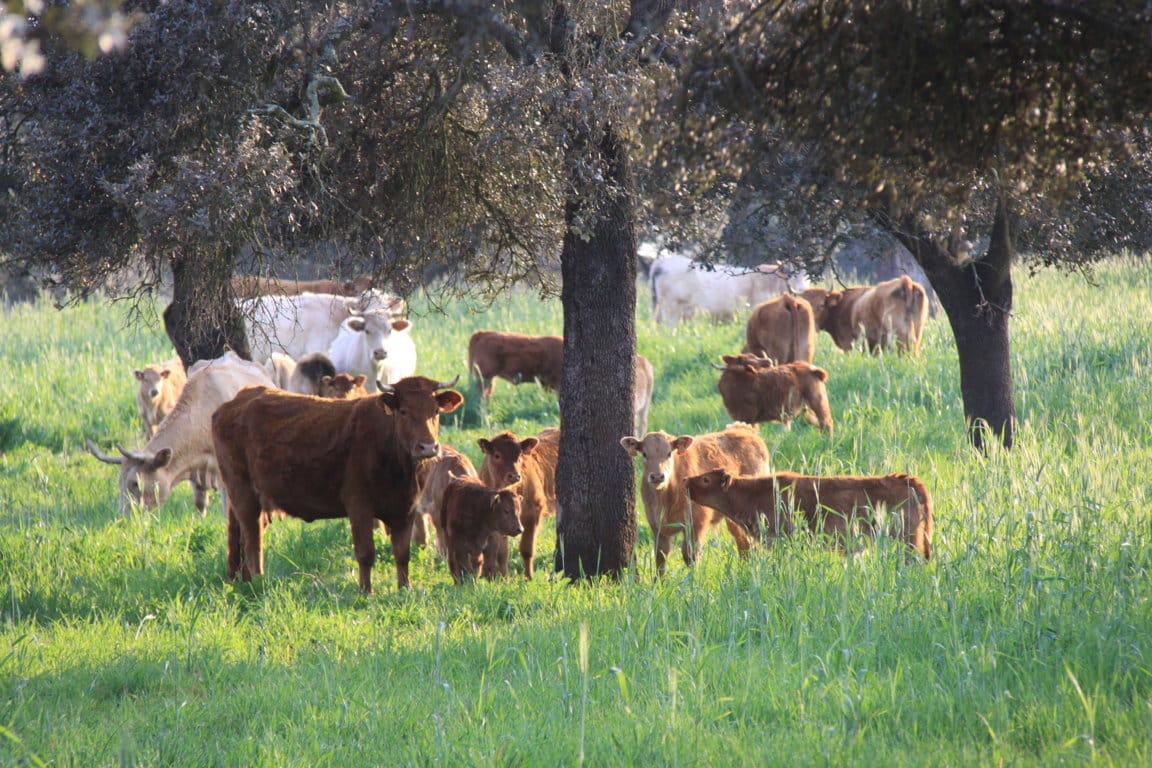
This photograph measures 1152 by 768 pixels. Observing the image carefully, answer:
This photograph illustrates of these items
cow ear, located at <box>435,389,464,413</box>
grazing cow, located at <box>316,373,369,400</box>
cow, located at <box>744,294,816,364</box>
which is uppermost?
cow, located at <box>744,294,816,364</box>

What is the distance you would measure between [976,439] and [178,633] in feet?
26.7

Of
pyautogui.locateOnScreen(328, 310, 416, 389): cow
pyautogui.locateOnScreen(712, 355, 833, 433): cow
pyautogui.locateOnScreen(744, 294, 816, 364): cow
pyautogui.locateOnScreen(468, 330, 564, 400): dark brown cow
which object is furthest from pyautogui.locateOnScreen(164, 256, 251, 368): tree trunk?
pyautogui.locateOnScreen(744, 294, 816, 364): cow

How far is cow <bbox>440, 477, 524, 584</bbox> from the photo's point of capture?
30.0 ft

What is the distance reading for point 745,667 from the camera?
6.14 meters

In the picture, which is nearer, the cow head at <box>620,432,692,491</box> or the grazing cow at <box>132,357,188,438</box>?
the cow head at <box>620,432,692,491</box>

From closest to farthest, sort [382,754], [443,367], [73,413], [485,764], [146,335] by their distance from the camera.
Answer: [485,764], [382,754], [73,413], [443,367], [146,335]

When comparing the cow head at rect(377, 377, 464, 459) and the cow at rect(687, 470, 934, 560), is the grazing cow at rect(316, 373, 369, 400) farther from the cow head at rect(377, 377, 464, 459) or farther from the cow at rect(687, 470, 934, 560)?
the cow at rect(687, 470, 934, 560)

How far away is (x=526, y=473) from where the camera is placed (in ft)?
34.2

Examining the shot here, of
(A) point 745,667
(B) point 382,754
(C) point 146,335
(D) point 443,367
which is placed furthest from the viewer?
(C) point 146,335

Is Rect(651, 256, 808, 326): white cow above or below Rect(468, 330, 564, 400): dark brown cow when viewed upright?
above

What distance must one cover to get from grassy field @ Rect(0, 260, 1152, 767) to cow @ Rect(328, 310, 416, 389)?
5.37m

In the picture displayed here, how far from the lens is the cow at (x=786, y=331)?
58.6 ft

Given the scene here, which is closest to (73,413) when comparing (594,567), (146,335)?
(146,335)

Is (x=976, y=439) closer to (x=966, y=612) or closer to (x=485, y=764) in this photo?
(x=966, y=612)
